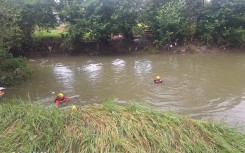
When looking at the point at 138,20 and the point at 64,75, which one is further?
the point at 138,20

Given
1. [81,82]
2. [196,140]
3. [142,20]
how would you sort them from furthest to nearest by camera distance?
[142,20]
[81,82]
[196,140]

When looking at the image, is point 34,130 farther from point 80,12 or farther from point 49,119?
point 80,12

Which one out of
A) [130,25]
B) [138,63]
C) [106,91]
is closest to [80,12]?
[130,25]

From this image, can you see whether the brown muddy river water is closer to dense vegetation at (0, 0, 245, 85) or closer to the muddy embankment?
the muddy embankment

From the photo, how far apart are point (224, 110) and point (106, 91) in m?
3.96

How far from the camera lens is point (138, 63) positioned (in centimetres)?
1492

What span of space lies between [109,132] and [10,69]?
724 cm

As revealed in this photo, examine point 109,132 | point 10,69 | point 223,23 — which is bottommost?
point 109,132

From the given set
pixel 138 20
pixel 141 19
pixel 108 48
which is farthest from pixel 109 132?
pixel 108 48

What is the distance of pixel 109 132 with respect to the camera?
4867mm

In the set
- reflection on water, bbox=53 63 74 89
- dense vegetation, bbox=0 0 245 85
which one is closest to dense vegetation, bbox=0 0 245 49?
dense vegetation, bbox=0 0 245 85

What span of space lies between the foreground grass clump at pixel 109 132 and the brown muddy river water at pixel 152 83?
5.37 ft

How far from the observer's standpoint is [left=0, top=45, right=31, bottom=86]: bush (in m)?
10.4

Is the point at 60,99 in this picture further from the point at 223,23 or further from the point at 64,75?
the point at 223,23
